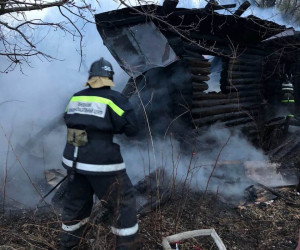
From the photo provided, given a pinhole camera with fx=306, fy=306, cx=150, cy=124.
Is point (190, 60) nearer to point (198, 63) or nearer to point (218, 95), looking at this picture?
point (198, 63)

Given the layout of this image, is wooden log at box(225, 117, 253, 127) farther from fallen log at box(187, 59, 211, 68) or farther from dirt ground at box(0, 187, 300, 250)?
dirt ground at box(0, 187, 300, 250)

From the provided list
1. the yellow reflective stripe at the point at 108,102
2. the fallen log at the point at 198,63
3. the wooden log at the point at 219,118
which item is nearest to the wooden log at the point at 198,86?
the fallen log at the point at 198,63

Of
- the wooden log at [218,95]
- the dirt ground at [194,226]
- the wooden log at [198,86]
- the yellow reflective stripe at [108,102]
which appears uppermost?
the yellow reflective stripe at [108,102]

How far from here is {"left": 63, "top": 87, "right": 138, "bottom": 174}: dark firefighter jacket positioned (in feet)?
9.86

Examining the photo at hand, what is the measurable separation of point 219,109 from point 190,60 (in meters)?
1.71

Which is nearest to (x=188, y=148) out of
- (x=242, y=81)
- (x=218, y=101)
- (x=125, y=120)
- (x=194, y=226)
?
(x=218, y=101)

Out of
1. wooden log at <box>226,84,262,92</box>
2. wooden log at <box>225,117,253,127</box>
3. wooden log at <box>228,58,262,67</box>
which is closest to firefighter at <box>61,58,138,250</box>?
wooden log at <box>225,117,253,127</box>

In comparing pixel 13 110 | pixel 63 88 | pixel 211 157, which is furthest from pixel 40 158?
pixel 211 157

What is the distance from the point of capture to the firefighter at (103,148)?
3.02 metres

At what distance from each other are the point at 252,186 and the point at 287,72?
25.3 feet

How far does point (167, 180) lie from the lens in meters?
4.98

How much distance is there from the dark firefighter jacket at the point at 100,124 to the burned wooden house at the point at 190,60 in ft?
2.94

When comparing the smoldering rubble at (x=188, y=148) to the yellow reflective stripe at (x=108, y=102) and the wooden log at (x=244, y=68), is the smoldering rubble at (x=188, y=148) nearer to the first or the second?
the wooden log at (x=244, y=68)

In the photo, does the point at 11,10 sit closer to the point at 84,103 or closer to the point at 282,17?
the point at 84,103
